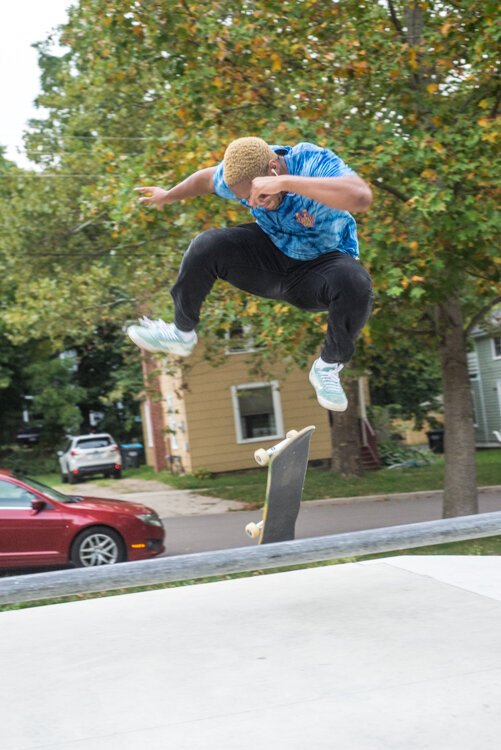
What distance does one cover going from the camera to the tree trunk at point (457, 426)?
13.4 meters

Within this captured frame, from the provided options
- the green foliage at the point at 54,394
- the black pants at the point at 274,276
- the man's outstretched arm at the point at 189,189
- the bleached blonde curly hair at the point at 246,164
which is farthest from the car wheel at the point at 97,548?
the green foliage at the point at 54,394

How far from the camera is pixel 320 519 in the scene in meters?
17.8

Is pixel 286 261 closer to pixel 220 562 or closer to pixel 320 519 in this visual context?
pixel 220 562

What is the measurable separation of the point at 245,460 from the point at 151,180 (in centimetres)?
1881

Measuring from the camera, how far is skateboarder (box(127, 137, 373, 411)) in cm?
448

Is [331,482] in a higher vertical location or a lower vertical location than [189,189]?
lower

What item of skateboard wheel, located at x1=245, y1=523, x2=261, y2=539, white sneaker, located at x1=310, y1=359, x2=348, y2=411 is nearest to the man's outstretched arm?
white sneaker, located at x1=310, y1=359, x2=348, y2=411

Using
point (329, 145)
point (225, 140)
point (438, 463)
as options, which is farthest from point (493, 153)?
point (438, 463)

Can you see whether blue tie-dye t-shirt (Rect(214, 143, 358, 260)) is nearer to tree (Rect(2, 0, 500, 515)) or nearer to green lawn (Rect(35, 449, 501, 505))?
tree (Rect(2, 0, 500, 515))

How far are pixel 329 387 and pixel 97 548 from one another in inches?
291

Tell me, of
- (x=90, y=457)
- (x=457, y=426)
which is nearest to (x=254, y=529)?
(x=457, y=426)

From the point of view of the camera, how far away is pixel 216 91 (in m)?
11.0

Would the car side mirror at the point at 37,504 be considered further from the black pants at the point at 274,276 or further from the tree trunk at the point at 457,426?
the black pants at the point at 274,276

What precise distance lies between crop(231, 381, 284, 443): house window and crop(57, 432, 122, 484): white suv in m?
4.46
